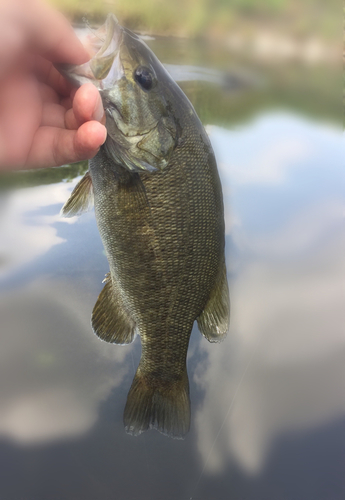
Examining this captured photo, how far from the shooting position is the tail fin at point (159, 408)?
3.12 feet

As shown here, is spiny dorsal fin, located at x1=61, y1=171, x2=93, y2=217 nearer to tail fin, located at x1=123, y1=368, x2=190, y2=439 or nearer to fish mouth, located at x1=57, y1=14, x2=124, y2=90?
fish mouth, located at x1=57, y1=14, x2=124, y2=90

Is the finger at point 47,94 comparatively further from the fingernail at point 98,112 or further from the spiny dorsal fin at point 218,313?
the spiny dorsal fin at point 218,313

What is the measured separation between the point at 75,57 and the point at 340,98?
1.92 m

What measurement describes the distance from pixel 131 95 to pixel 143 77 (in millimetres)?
46

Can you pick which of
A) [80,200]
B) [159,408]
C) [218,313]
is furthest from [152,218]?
[159,408]

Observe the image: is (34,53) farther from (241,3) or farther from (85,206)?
(241,3)

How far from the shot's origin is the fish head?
2.03 ft

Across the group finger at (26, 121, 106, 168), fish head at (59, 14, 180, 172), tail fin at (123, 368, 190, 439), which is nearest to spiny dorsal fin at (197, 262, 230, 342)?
tail fin at (123, 368, 190, 439)

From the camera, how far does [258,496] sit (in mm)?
1334

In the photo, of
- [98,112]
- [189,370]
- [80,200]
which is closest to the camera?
[98,112]

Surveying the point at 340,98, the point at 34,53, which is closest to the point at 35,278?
the point at 34,53

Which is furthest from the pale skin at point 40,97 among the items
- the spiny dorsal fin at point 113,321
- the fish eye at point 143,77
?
the spiny dorsal fin at point 113,321

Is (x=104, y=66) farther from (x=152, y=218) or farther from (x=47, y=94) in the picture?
(x=152, y=218)

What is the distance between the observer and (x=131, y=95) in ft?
2.15
